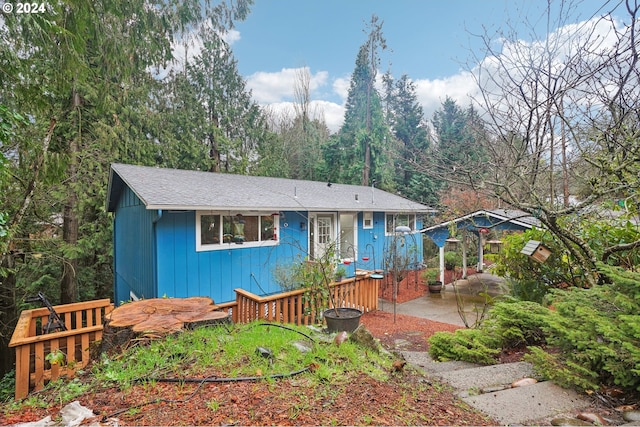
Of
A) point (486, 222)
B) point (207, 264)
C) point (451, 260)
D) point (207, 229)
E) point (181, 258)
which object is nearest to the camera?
point (181, 258)

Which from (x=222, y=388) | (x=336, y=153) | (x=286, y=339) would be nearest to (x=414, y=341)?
(x=286, y=339)

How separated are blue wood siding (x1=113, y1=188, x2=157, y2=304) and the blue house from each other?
23mm

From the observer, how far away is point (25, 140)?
4082mm

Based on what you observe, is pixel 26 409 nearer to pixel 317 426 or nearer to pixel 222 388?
pixel 222 388

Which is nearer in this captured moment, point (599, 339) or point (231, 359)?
point (599, 339)

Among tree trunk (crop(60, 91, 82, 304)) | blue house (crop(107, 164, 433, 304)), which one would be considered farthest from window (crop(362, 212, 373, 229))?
tree trunk (crop(60, 91, 82, 304))

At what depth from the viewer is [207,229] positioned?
24.3 feet

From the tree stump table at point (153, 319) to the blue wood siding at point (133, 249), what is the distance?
2786 millimetres

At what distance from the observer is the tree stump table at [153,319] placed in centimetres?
334

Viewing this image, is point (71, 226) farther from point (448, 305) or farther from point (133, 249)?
point (448, 305)

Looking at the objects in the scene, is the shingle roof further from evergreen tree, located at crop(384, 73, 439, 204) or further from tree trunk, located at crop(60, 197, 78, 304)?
evergreen tree, located at crop(384, 73, 439, 204)

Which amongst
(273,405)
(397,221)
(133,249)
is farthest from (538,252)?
(133,249)

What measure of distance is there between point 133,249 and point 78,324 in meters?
3.73

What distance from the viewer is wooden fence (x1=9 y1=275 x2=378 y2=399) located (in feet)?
10.4
